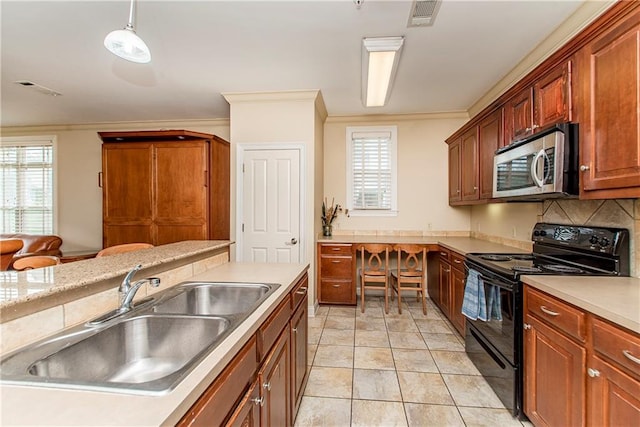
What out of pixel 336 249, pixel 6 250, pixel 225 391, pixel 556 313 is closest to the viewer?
pixel 225 391

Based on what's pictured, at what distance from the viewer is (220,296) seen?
5.47ft

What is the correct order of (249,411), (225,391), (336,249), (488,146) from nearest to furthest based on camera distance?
(225,391) < (249,411) < (488,146) < (336,249)

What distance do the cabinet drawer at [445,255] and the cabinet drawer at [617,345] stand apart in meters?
2.09

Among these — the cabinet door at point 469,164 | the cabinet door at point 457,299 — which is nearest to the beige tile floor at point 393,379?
the cabinet door at point 457,299

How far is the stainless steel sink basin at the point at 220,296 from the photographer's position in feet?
5.29

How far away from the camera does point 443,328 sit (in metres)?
3.32

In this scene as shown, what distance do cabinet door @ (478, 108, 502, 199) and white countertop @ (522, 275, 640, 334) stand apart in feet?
4.55

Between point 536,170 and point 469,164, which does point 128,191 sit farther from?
point 536,170

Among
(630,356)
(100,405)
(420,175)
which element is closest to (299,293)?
(100,405)

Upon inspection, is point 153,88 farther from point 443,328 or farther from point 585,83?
point 443,328

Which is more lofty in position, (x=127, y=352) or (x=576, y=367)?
(x=127, y=352)

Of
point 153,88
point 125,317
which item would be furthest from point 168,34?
point 125,317

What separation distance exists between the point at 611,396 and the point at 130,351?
196 cm

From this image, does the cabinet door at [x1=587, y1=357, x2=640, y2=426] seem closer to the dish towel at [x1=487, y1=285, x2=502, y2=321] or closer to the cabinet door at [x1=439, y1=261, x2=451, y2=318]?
the dish towel at [x1=487, y1=285, x2=502, y2=321]
